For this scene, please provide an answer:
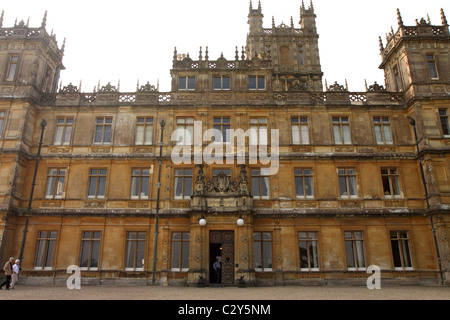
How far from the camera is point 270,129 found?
89.4 feet

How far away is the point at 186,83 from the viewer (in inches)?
1120

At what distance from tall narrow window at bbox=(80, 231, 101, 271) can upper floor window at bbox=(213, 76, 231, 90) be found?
50.0 feet

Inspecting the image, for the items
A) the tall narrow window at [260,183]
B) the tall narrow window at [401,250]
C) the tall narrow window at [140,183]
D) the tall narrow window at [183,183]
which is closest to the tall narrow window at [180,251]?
the tall narrow window at [183,183]

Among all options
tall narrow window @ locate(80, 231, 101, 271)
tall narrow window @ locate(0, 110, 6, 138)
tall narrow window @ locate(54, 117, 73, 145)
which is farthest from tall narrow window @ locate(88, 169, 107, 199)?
tall narrow window @ locate(0, 110, 6, 138)

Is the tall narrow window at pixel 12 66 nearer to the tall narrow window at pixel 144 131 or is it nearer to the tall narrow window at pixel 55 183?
the tall narrow window at pixel 55 183

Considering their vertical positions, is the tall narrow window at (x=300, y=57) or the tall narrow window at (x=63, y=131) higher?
the tall narrow window at (x=300, y=57)

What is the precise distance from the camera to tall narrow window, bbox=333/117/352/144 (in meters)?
27.1

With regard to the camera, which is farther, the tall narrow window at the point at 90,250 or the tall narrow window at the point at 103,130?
the tall narrow window at the point at 103,130

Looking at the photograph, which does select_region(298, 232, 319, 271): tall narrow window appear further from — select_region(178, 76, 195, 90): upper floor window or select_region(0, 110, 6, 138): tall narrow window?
select_region(0, 110, 6, 138): tall narrow window

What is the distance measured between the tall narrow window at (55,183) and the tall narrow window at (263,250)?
615 inches

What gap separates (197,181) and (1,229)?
14.3 m

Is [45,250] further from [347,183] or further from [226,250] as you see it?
[347,183]

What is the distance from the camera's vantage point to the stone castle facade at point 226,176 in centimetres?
2400

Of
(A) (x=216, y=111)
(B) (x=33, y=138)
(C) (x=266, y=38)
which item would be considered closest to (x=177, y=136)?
(A) (x=216, y=111)
